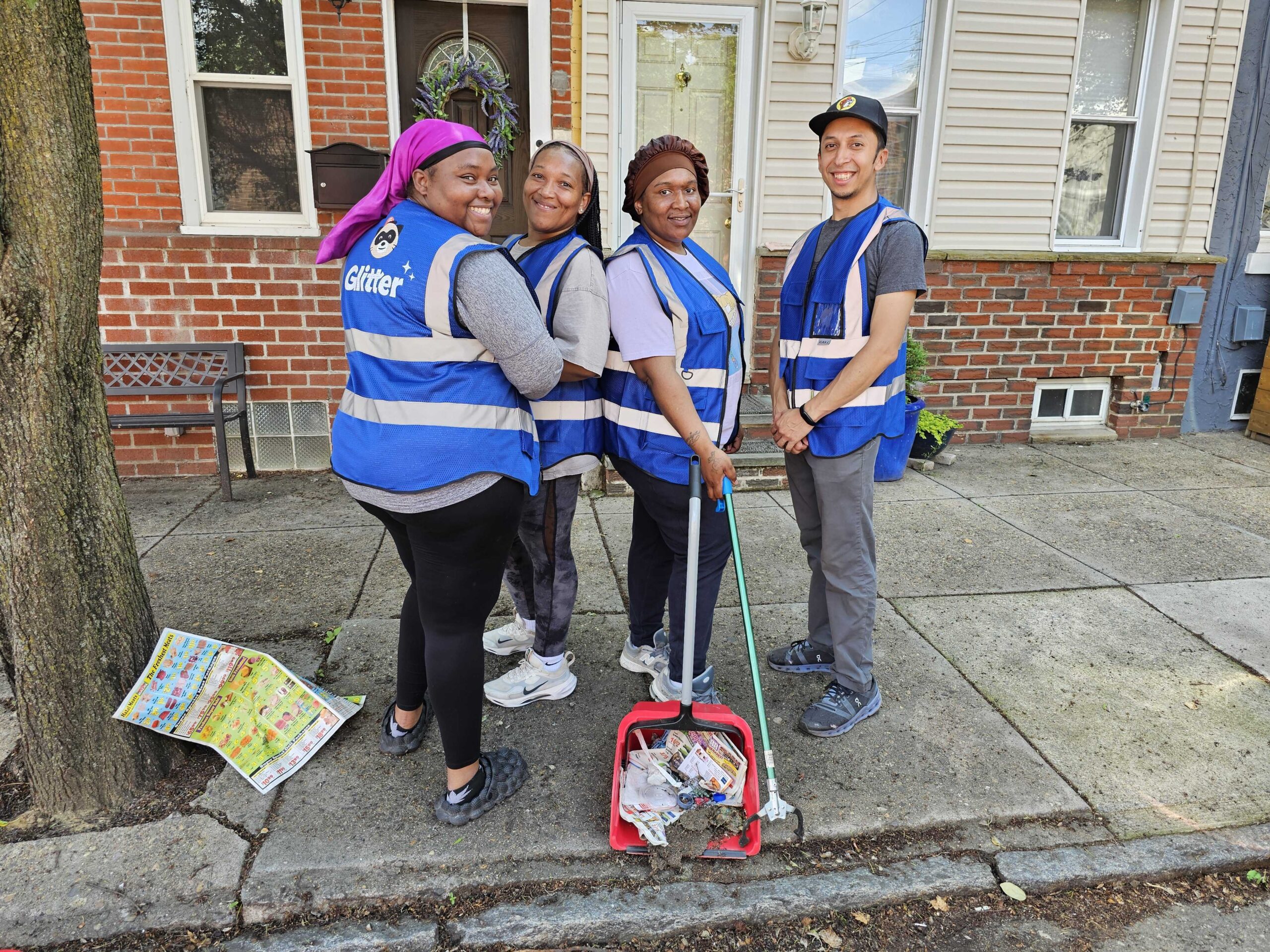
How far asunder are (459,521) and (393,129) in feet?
13.4

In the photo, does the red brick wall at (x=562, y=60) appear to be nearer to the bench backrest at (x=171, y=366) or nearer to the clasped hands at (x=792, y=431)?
the bench backrest at (x=171, y=366)

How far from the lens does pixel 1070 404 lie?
668cm

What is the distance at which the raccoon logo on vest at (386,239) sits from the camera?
1.96m

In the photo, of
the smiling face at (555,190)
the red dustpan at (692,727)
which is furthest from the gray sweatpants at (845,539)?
the smiling face at (555,190)

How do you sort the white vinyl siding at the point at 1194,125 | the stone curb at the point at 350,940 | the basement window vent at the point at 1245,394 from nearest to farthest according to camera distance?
the stone curb at the point at 350,940 < the white vinyl siding at the point at 1194,125 < the basement window vent at the point at 1245,394

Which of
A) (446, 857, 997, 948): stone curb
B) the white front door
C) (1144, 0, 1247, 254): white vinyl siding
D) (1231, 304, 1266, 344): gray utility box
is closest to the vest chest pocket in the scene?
(446, 857, 997, 948): stone curb

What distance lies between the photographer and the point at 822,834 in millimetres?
2396

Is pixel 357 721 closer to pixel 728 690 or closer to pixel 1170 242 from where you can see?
pixel 728 690

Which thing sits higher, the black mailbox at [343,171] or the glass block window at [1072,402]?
the black mailbox at [343,171]

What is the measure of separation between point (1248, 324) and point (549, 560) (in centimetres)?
660

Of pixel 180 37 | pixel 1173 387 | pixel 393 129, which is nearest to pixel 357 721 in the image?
pixel 393 129

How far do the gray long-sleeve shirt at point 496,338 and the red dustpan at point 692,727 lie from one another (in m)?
0.56

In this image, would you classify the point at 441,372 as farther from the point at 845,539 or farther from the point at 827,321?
the point at 845,539

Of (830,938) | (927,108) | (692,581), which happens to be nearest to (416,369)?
(692,581)
